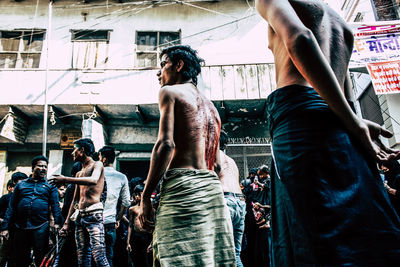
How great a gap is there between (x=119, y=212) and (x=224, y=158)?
2.79m

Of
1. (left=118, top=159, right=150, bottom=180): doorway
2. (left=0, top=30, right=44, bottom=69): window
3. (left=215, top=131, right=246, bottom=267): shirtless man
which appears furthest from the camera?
(left=118, top=159, right=150, bottom=180): doorway

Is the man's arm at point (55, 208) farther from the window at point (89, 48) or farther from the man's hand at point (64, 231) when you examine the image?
the window at point (89, 48)

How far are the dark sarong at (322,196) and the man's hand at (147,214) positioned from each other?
89cm

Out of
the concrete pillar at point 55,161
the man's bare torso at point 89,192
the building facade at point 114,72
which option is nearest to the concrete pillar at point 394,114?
the building facade at point 114,72

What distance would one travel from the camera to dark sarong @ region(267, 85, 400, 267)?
955 millimetres

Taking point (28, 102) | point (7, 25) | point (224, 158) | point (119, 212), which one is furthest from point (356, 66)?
point (7, 25)

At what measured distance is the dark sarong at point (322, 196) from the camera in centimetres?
96

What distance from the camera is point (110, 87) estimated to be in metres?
10.2

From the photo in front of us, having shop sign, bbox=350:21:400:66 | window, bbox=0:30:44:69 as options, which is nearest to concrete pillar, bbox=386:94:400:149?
shop sign, bbox=350:21:400:66

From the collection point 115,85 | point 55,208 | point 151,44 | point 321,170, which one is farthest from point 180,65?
point 151,44

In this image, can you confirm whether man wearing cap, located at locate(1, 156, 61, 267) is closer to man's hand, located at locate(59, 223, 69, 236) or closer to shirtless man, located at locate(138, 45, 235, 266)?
man's hand, located at locate(59, 223, 69, 236)

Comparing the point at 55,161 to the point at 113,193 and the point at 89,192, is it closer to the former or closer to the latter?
the point at 113,193

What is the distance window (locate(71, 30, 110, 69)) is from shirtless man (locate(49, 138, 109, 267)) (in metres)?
7.68

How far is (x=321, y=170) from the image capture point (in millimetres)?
1061
